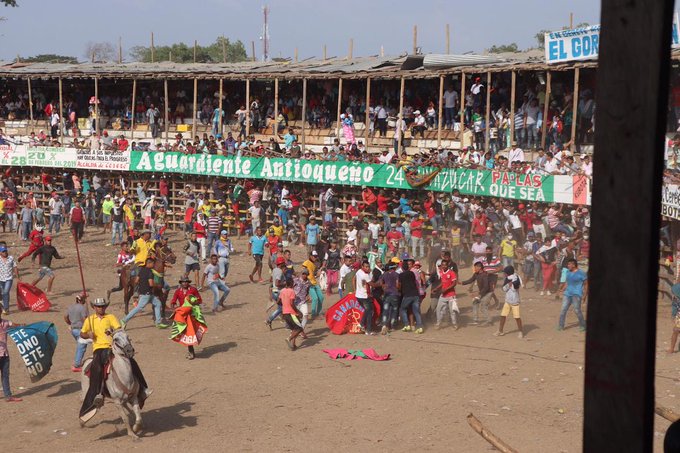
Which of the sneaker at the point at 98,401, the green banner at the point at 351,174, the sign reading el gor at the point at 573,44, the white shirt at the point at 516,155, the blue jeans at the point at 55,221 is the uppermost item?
the sign reading el gor at the point at 573,44

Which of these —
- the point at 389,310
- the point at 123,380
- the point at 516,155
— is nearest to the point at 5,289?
the point at 389,310

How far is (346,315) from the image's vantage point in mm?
19016

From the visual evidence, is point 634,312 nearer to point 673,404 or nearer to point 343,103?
point 673,404

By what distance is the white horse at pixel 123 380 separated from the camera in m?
11.8

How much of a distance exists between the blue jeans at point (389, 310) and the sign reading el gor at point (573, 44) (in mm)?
10236

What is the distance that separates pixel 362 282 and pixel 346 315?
0.77 meters

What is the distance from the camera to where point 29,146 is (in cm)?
3675

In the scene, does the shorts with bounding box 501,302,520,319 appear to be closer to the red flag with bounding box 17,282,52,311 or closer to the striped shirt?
the red flag with bounding box 17,282,52,311

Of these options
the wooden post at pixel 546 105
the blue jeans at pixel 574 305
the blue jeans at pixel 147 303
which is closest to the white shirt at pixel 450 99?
the wooden post at pixel 546 105

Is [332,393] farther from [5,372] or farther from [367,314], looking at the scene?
[5,372]

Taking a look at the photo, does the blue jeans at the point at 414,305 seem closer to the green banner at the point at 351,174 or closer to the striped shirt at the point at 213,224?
the green banner at the point at 351,174

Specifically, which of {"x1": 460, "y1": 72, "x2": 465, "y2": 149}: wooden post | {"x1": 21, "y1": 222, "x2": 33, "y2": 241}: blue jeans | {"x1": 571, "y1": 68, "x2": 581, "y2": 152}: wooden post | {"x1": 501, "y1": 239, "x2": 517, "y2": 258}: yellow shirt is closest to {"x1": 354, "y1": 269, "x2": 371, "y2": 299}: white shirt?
{"x1": 501, "y1": 239, "x2": 517, "y2": 258}: yellow shirt

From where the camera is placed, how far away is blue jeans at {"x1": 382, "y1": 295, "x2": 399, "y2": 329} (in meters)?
18.9

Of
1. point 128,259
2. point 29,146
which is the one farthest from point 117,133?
point 128,259
